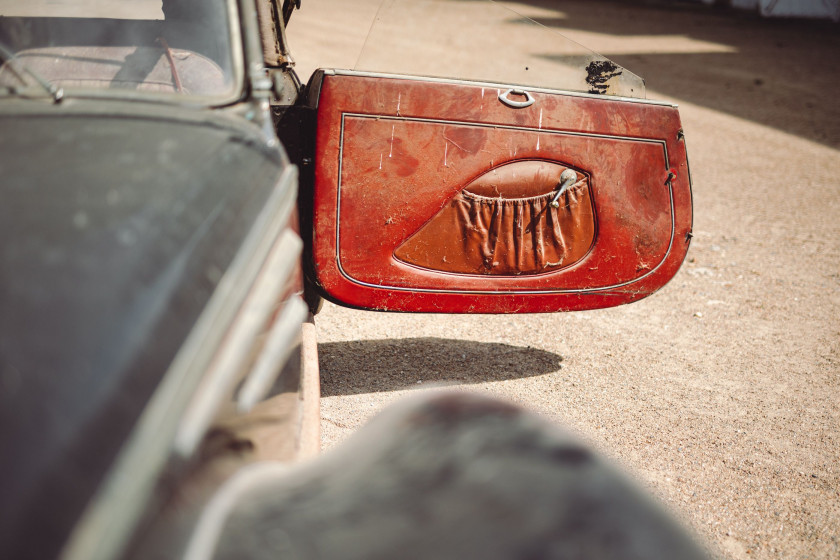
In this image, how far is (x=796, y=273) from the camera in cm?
411

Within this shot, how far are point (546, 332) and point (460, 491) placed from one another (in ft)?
8.89

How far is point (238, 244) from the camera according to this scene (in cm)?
107

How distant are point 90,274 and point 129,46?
122 cm

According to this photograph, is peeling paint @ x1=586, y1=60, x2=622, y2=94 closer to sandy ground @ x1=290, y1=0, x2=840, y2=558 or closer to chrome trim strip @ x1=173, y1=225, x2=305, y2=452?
sandy ground @ x1=290, y1=0, x2=840, y2=558

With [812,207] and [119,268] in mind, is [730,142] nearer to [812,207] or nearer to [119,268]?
[812,207]

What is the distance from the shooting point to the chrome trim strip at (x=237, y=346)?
836 millimetres

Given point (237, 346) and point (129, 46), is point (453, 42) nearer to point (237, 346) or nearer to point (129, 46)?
point (129, 46)

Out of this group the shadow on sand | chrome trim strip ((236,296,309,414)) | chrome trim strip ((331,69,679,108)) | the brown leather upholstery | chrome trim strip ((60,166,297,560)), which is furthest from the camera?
the shadow on sand

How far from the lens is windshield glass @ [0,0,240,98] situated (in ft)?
5.40

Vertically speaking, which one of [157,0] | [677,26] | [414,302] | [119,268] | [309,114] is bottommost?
[677,26]

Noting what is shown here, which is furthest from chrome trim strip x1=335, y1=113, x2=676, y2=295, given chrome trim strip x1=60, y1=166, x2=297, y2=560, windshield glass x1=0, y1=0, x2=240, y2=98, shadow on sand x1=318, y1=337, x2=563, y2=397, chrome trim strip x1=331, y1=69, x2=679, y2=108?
chrome trim strip x1=60, y1=166, x2=297, y2=560

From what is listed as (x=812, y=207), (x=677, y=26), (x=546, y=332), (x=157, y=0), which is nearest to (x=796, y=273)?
(x=812, y=207)

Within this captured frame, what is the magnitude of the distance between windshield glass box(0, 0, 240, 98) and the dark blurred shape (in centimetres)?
105

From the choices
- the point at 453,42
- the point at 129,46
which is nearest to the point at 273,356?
the point at 129,46
